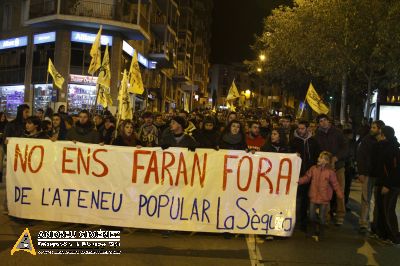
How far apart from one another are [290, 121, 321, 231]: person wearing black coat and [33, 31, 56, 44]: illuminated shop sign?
1000 inches

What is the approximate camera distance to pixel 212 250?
6.89 m

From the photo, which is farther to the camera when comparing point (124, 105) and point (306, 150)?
point (124, 105)

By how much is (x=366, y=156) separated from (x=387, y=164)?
1.97 ft

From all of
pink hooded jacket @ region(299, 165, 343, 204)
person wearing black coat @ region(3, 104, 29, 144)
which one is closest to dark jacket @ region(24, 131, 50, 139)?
person wearing black coat @ region(3, 104, 29, 144)

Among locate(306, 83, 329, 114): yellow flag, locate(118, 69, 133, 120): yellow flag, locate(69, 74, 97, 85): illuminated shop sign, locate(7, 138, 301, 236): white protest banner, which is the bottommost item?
locate(7, 138, 301, 236): white protest banner

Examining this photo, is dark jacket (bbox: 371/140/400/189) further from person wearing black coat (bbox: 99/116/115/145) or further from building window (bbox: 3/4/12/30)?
building window (bbox: 3/4/12/30)

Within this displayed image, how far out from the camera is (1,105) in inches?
1442

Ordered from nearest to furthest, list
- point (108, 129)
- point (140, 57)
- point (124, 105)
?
1. point (108, 129)
2. point (124, 105)
3. point (140, 57)

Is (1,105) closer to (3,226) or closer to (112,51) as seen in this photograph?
(112,51)

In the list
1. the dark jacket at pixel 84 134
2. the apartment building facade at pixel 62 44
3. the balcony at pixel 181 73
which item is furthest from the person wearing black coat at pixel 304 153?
the balcony at pixel 181 73

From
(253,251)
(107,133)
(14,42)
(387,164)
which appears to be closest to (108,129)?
(107,133)

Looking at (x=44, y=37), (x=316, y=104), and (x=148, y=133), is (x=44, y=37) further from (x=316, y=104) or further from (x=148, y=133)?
(x=148, y=133)

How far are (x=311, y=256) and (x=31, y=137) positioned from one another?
15.6ft

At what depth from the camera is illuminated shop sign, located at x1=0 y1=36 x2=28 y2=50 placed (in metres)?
34.8
